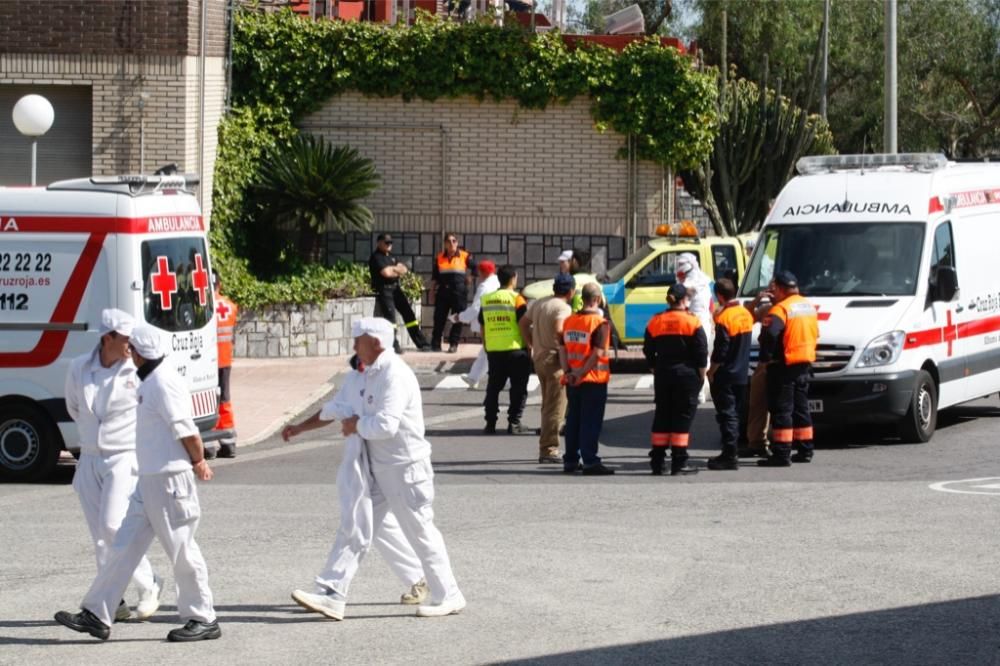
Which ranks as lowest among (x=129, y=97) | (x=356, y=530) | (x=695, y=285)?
(x=356, y=530)

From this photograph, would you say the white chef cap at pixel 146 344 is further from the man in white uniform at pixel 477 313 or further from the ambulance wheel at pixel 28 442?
the man in white uniform at pixel 477 313

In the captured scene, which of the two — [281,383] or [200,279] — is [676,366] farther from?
[281,383]

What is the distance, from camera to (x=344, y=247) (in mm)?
27609

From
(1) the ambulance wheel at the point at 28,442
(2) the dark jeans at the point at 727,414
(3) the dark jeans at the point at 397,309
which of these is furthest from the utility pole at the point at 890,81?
(1) the ambulance wheel at the point at 28,442

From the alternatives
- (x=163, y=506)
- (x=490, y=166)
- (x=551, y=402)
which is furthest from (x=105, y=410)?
(x=490, y=166)

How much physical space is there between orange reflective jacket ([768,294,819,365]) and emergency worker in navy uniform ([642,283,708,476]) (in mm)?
995

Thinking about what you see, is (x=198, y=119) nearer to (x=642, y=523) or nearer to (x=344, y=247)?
(x=344, y=247)

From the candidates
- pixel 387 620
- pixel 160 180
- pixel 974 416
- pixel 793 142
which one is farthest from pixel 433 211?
pixel 387 620

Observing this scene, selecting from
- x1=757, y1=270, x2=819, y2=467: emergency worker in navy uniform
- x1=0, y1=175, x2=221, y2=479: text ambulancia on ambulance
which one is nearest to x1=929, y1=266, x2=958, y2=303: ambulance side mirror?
x1=757, y1=270, x2=819, y2=467: emergency worker in navy uniform

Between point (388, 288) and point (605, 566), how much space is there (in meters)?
14.5

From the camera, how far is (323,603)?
959 cm

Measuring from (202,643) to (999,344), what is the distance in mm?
11744

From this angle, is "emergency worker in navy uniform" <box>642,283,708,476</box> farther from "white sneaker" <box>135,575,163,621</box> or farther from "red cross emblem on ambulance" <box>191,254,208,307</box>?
"white sneaker" <box>135,575,163,621</box>

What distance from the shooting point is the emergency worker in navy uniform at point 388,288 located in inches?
989
